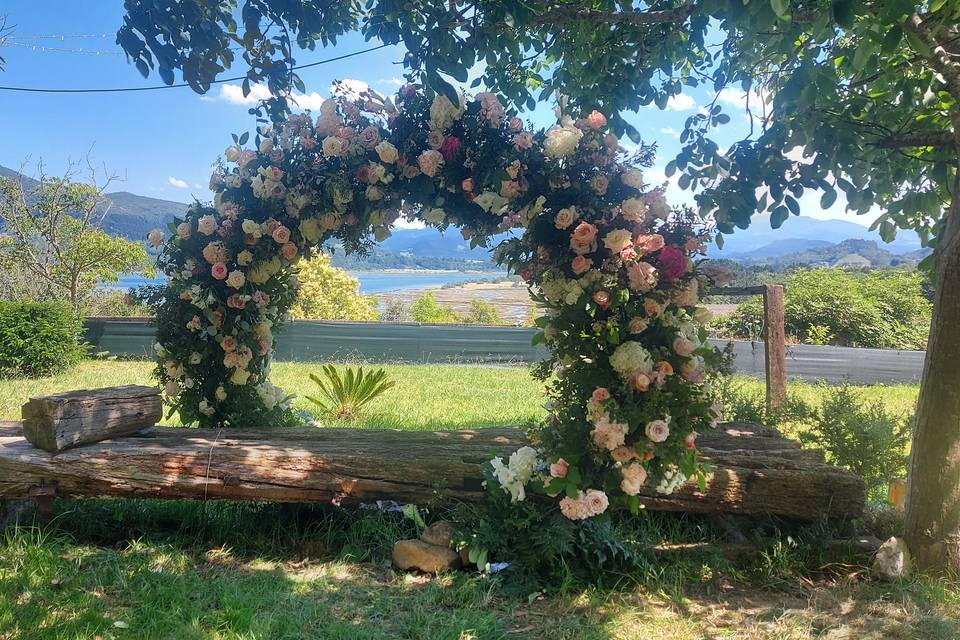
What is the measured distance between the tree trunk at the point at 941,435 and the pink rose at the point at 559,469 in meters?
1.62

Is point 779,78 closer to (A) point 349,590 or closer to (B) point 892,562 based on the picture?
(B) point 892,562

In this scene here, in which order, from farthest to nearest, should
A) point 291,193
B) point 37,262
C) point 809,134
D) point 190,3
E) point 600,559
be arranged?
point 37,262, point 291,193, point 600,559, point 809,134, point 190,3

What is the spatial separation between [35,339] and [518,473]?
8710mm

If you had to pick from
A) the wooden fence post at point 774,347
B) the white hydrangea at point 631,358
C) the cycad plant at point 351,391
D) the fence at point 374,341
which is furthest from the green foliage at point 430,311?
the white hydrangea at point 631,358

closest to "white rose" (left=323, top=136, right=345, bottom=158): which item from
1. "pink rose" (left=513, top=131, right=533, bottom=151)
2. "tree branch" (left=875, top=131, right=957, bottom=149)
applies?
"pink rose" (left=513, top=131, right=533, bottom=151)

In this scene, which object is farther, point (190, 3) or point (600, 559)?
point (600, 559)

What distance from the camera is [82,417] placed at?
310cm

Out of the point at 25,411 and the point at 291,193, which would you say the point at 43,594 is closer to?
the point at 25,411

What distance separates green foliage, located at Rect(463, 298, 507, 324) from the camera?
1669cm

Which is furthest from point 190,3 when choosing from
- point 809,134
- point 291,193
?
point 809,134

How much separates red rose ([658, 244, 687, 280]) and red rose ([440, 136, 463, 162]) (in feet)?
3.91

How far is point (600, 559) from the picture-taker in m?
2.72

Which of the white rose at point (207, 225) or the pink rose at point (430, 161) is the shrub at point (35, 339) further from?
the pink rose at point (430, 161)

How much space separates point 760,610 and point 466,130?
2642mm
